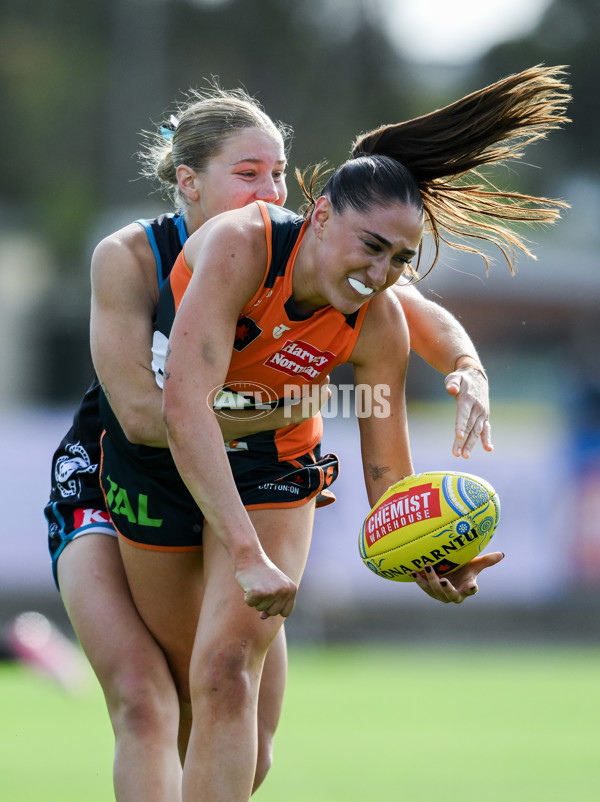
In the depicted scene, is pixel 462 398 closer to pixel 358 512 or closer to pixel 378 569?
pixel 378 569

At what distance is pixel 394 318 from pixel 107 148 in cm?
2616

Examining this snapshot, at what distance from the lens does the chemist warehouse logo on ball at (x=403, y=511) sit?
13.1ft

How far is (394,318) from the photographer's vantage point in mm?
4105

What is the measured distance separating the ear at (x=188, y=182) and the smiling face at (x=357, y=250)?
0.85m

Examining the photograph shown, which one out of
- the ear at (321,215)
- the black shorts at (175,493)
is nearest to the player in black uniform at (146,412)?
the black shorts at (175,493)

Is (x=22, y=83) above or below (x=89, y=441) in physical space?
above

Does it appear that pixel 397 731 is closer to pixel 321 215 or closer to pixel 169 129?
pixel 169 129

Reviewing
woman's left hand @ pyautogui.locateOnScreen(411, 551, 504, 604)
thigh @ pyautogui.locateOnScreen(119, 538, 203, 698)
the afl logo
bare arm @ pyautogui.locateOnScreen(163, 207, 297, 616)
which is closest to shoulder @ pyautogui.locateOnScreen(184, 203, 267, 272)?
bare arm @ pyautogui.locateOnScreen(163, 207, 297, 616)

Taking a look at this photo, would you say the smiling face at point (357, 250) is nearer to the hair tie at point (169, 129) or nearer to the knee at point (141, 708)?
the hair tie at point (169, 129)

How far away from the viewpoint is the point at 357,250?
12.2 ft

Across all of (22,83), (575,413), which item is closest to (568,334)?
(575,413)

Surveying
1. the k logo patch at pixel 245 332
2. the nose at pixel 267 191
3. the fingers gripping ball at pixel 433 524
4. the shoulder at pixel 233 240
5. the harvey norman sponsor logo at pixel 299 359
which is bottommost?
the fingers gripping ball at pixel 433 524

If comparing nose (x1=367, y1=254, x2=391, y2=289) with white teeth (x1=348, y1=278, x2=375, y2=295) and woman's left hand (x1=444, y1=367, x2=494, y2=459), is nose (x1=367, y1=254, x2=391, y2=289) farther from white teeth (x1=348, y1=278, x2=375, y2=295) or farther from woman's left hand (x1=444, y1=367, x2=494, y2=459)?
woman's left hand (x1=444, y1=367, x2=494, y2=459)

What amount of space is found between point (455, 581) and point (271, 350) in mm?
953
